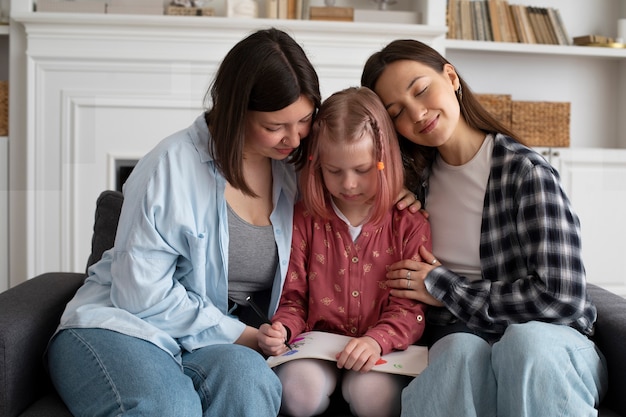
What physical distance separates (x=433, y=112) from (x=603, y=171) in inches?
88.3

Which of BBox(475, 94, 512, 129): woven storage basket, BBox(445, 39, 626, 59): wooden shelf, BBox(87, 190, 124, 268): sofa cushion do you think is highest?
BBox(445, 39, 626, 59): wooden shelf

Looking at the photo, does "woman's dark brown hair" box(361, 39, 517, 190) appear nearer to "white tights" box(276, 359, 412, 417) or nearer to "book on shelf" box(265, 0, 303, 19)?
"white tights" box(276, 359, 412, 417)

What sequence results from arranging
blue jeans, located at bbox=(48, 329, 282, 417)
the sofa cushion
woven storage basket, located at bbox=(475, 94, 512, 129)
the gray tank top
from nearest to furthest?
blue jeans, located at bbox=(48, 329, 282, 417) < the gray tank top < the sofa cushion < woven storage basket, located at bbox=(475, 94, 512, 129)

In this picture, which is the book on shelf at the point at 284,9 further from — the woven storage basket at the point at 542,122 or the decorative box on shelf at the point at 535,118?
the woven storage basket at the point at 542,122

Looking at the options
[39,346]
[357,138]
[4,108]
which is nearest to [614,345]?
[357,138]

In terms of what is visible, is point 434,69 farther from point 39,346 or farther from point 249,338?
point 39,346

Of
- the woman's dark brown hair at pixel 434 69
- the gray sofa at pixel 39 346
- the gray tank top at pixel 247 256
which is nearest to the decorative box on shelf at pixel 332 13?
the woman's dark brown hair at pixel 434 69

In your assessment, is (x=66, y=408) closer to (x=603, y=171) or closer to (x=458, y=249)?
(x=458, y=249)

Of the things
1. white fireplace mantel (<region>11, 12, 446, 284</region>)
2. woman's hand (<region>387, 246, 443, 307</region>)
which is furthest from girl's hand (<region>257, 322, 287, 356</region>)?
white fireplace mantel (<region>11, 12, 446, 284</region>)

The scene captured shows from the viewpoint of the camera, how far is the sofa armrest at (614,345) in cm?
151

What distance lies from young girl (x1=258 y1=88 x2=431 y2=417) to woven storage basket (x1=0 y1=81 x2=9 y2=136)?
2.11 meters

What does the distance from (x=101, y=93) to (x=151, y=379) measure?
2265 millimetres

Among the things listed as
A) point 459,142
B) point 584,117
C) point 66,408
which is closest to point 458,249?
point 459,142

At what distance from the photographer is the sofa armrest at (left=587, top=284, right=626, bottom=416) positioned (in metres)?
1.51
